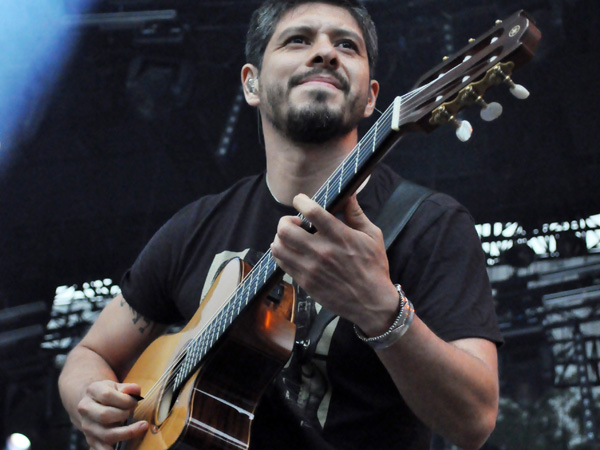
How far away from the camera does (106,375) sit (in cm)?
213

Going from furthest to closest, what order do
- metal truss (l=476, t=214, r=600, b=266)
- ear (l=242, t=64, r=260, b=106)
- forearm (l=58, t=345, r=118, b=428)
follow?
metal truss (l=476, t=214, r=600, b=266) → ear (l=242, t=64, r=260, b=106) → forearm (l=58, t=345, r=118, b=428)

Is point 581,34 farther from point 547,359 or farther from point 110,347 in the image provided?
point 110,347

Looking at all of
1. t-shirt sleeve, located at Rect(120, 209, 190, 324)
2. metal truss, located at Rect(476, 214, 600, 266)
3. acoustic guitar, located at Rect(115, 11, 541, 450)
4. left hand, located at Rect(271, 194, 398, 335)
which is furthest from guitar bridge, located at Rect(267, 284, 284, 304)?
metal truss, located at Rect(476, 214, 600, 266)

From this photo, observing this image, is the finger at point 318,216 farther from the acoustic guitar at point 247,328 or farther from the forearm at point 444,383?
the forearm at point 444,383

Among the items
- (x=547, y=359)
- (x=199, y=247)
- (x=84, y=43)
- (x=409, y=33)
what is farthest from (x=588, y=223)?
(x=84, y=43)

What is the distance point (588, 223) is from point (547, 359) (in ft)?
1.98

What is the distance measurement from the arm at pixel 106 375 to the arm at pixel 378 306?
639 millimetres

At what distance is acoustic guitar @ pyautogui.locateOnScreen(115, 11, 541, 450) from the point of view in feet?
4.31

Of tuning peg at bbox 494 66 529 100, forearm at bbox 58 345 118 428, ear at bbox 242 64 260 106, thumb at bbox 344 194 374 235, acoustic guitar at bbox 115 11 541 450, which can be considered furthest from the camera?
ear at bbox 242 64 260 106

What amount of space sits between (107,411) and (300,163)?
0.77m

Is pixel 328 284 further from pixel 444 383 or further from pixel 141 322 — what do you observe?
pixel 141 322

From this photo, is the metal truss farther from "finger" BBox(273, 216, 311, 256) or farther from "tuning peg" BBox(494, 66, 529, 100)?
"tuning peg" BBox(494, 66, 529, 100)

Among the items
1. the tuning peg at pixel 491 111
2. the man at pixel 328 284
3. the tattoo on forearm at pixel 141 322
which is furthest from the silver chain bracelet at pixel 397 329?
the tattoo on forearm at pixel 141 322

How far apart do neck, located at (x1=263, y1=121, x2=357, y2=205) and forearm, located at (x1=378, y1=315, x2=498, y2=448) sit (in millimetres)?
641
